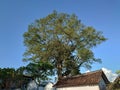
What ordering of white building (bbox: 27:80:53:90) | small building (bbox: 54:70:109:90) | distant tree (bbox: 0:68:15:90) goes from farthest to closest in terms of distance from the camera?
white building (bbox: 27:80:53:90), distant tree (bbox: 0:68:15:90), small building (bbox: 54:70:109:90)

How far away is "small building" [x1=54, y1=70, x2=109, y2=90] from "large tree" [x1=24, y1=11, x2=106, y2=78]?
12092 millimetres

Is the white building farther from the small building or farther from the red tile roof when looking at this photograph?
the small building

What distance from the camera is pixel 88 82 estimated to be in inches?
1571

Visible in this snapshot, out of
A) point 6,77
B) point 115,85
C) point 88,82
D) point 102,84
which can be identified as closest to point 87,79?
point 88,82

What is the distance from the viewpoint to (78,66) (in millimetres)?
59906

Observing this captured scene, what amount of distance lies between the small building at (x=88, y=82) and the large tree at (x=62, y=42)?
1209 centimetres

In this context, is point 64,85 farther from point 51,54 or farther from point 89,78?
point 51,54

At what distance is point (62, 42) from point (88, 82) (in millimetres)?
21510

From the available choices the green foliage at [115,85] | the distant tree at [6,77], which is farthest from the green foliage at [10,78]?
the green foliage at [115,85]

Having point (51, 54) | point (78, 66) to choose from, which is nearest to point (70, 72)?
point (78, 66)

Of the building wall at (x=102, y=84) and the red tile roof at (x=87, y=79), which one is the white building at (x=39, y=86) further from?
the building wall at (x=102, y=84)

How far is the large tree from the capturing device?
5844 cm

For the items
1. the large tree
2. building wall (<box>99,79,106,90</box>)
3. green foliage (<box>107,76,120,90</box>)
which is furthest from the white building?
green foliage (<box>107,76,120,90</box>)

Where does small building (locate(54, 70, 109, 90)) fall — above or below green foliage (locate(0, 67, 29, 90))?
below
